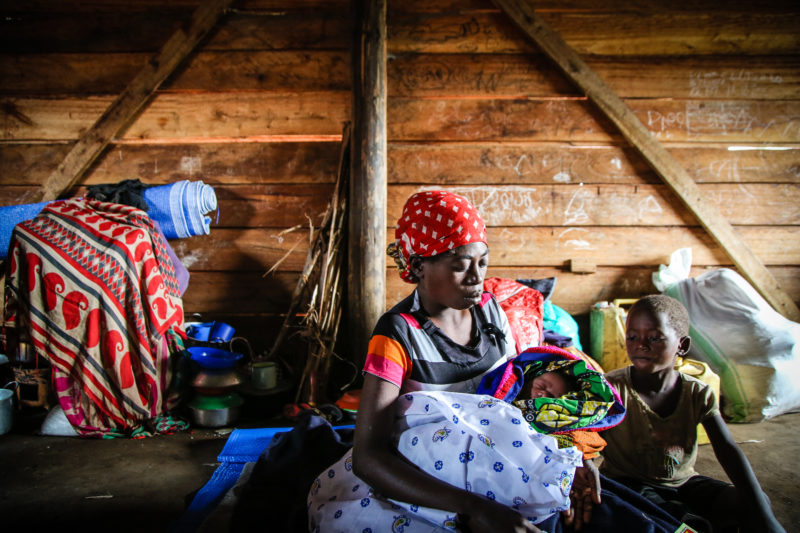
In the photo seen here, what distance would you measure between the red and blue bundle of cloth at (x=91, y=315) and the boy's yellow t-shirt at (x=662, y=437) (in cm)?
262

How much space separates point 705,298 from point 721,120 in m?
1.50

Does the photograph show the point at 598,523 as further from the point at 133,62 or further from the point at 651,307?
the point at 133,62

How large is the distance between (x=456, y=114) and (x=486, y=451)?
3.01m

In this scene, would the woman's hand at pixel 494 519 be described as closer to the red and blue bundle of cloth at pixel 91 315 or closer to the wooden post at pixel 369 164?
the wooden post at pixel 369 164

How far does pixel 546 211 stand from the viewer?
3.66 meters

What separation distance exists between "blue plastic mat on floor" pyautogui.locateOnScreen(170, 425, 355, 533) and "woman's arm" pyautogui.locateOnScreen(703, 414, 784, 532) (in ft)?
6.25

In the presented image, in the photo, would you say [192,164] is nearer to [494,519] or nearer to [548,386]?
[548,386]

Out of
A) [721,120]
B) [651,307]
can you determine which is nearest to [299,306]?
[651,307]

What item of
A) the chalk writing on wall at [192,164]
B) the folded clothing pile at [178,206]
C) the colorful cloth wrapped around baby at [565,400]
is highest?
the chalk writing on wall at [192,164]

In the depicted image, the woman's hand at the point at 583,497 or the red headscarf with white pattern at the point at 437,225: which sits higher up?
the red headscarf with white pattern at the point at 437,225

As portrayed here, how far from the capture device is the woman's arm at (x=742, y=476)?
144 centimetres

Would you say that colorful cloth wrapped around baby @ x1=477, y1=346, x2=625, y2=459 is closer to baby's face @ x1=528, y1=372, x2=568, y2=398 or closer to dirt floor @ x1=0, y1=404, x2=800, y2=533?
baby's face @ x1=528, y1=372, x2=568, y2=398

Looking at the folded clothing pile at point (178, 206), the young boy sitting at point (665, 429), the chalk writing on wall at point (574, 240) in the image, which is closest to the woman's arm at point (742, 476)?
the young boy sitting at point (665, 429)

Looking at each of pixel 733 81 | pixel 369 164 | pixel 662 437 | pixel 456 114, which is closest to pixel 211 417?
pixel 369 164
